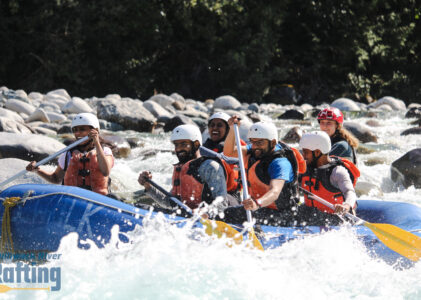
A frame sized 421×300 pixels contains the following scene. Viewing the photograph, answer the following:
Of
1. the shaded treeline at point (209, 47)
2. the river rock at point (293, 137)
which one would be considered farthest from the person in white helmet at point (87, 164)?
the shaded treeline at point (209, 47)

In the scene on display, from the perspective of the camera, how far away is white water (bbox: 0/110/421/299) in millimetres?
3611

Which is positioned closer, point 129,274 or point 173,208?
point 129,274

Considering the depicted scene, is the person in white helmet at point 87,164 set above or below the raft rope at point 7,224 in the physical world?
above

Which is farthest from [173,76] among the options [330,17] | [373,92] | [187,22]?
[373,92]

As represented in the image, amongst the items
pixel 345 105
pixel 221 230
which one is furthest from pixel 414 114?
pixel 221 230

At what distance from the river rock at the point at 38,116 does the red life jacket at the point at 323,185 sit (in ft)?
26.6

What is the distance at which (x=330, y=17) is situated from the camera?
68.6 feet

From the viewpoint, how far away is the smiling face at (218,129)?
17.9ft

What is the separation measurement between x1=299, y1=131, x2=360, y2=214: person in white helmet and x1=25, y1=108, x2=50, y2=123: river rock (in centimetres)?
808

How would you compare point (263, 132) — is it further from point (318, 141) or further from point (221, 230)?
point (221, 230)

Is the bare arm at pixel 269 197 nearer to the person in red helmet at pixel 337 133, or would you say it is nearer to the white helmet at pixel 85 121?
the person in red helmet at pixel 337 133

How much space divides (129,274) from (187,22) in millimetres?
16021

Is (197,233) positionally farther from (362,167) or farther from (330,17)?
(330,17)

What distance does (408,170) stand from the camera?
7.99 metres
